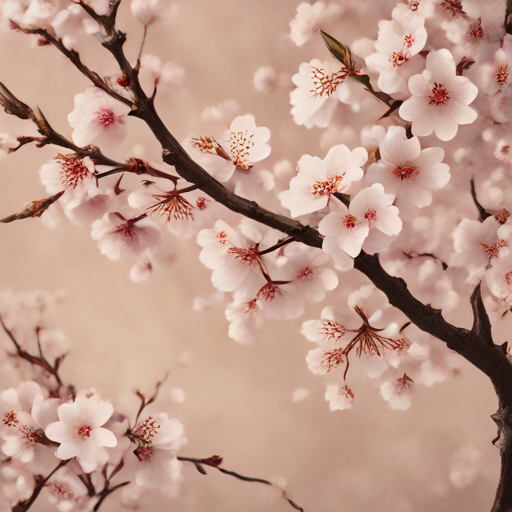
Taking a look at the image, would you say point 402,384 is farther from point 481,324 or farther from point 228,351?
point 228,351

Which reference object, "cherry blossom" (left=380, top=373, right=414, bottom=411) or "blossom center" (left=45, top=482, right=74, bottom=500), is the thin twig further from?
"cherry blossom" (left=380, top=373, right=414, bottom=411)

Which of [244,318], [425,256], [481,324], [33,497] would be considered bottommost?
[33,497]

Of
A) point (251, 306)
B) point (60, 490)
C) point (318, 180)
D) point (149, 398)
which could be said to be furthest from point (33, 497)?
point (318, 180)

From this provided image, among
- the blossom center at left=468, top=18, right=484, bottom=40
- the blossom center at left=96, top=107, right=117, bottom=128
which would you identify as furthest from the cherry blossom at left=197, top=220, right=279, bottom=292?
the blossom center at left=468, top=18, right=484, bottom=40

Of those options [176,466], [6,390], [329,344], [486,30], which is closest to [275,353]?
[329,344]

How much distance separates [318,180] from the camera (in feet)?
1.81

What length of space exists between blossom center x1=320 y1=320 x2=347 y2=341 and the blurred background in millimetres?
88

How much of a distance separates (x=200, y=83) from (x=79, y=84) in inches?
7.8

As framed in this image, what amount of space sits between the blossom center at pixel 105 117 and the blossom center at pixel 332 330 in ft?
1.48

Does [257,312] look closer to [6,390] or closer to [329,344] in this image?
[329,344]

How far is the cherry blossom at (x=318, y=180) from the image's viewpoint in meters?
0.55

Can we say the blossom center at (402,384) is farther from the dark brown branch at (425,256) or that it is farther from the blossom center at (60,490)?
the blossom center at (60,490)

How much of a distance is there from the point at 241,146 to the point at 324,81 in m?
0.16

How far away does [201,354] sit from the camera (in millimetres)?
787
